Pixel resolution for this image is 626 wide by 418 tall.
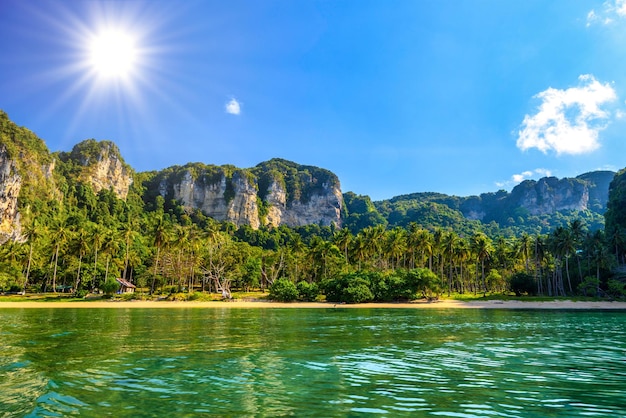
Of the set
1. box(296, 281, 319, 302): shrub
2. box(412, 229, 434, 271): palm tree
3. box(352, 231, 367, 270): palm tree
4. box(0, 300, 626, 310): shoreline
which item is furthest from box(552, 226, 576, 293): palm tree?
box(296, 281, 319, 302): shrub

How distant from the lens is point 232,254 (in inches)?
4582

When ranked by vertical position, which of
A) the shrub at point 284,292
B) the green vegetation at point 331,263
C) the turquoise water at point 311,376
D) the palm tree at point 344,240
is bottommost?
the turquoise water at point 311,376

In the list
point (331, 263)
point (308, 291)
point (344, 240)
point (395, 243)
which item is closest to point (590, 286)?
point (395, 243)

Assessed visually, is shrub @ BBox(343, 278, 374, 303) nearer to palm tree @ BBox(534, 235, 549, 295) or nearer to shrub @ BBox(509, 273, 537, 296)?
shrub @ BBox(509, 273, 537, 296)

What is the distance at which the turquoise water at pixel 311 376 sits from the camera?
9.75 metres

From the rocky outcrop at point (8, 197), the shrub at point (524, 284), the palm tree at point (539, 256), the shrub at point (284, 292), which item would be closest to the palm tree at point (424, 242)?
the shrub at point (524, 284)

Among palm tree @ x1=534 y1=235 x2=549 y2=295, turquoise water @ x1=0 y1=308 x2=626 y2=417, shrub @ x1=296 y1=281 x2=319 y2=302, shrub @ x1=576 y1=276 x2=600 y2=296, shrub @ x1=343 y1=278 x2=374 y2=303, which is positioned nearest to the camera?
turquoise water @ x1=0 y1=308 x2=626 y2=417

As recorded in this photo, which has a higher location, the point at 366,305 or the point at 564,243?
the point at 564,243

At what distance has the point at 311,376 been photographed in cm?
1375

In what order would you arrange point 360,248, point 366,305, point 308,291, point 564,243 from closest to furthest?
point 366,305
point 308,291
point 564,243
point 360,248

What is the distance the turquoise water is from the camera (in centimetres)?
975

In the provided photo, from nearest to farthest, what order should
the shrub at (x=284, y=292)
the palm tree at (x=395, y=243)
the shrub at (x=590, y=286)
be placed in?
1. the shrub at (x=284, y=292)
2. the shrub at (x=590, y=286)
3. the palm tree at (x=395, y=243)

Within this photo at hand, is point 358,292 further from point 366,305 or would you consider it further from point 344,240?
point 344,240

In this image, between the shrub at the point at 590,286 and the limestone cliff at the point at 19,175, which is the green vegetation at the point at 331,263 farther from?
the limestone cliff at the point at 19,175
